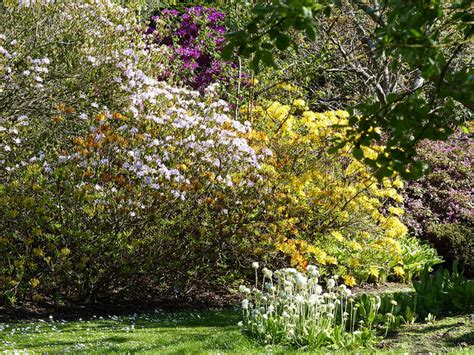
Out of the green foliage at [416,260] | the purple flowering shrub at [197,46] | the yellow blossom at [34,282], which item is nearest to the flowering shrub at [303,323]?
the yellow blossom at [34,282]

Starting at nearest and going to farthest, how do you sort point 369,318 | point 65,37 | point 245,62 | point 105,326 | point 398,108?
point 398,108 → point 369,318 → point 105,326 → point 65,37 → point 245,62

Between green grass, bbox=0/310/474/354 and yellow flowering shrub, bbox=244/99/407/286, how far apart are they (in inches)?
73.8

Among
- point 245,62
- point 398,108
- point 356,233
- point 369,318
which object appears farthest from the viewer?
point 245,62

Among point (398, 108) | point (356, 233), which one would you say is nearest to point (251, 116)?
point (356, 233)

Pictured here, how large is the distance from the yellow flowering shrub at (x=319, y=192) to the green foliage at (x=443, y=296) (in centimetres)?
129

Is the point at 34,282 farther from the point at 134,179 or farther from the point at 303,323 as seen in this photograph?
the point at 303,323

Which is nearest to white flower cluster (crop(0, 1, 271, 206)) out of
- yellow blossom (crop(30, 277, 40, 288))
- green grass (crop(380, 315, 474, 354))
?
yellow blossom (crop(30, 277, 40, 288))

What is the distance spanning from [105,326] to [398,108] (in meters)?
4.71

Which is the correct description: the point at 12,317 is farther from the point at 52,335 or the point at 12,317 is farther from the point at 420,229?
the point at 420,229

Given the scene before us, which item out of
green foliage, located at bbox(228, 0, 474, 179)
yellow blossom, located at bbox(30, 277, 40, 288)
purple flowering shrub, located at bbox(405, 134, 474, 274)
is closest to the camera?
green foliage, located at bbox(228, 0, 474, 179)

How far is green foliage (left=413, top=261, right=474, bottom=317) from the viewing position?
256 inches

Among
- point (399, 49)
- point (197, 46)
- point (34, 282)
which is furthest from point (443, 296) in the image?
point (197, 46)

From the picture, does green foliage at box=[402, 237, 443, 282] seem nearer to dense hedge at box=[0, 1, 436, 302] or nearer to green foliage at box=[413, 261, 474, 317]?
dense hedge at box=[0, 1, 436, 302]

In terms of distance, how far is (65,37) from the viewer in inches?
313
